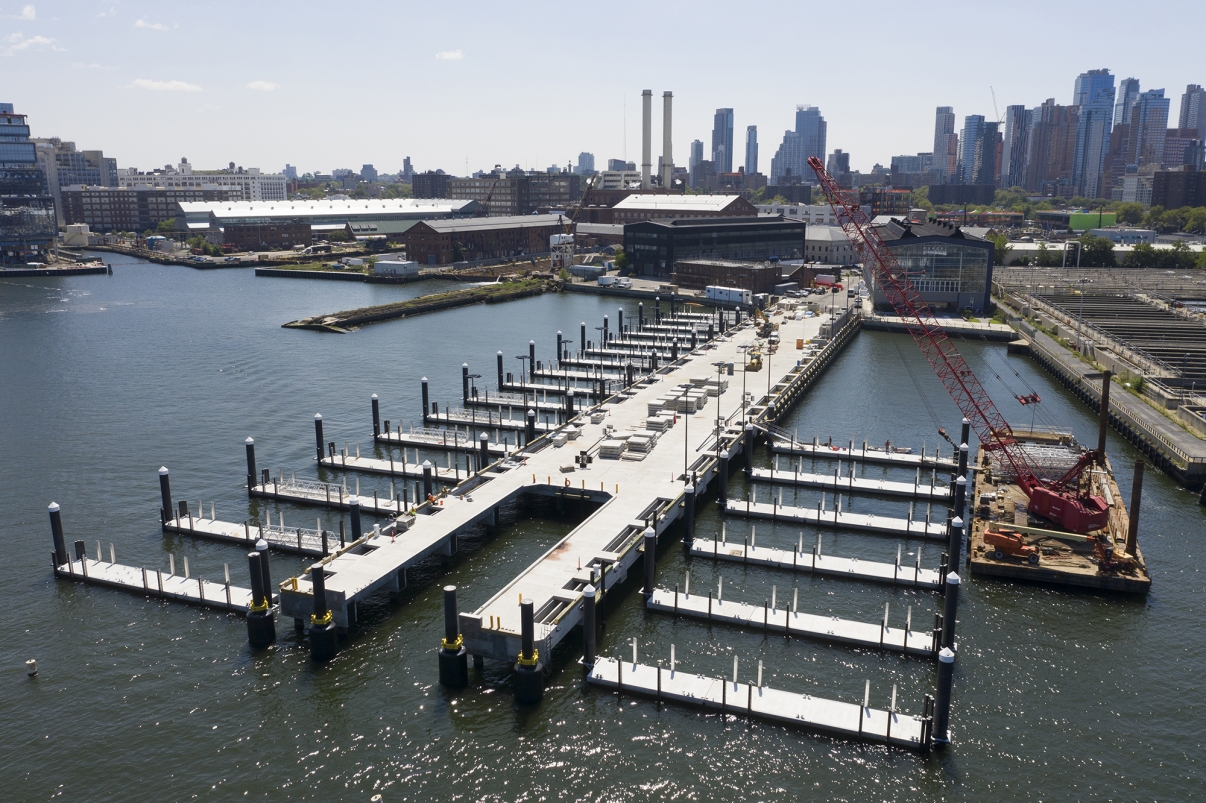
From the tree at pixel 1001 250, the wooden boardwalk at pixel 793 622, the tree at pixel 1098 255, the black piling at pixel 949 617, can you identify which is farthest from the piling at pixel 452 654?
the tree at pixel 1098 255

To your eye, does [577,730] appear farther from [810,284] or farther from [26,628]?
[810,284]

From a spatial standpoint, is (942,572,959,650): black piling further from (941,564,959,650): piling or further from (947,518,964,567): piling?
(947,518,964,567): piling

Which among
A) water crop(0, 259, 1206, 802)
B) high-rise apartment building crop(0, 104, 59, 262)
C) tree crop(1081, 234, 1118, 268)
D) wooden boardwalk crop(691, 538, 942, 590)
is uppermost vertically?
high-rise apartment building crop(0, 104, 59, 262)

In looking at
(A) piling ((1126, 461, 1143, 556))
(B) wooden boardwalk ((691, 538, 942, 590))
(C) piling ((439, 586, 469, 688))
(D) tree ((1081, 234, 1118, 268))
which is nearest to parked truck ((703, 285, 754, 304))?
(D) tree ((1081, 234, 1118, 268))

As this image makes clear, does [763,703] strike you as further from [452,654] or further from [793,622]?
[452,654]

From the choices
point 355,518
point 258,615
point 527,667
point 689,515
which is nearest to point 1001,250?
point 689,515

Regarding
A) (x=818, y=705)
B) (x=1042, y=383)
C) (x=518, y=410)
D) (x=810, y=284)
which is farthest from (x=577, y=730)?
(x=810, y=284)
